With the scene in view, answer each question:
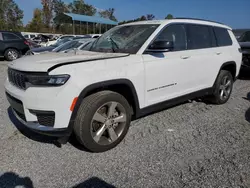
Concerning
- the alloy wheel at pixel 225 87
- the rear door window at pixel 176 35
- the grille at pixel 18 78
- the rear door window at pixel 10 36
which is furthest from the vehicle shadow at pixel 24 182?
the rear door window at pixel 10 36

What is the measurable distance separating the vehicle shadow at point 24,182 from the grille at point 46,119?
639 mm

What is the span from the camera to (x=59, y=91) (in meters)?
2.39

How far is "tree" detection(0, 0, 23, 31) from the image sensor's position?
154 ft

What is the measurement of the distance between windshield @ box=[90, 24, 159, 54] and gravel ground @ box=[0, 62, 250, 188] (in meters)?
1.37

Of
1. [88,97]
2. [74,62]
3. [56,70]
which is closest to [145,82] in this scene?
[88,97]

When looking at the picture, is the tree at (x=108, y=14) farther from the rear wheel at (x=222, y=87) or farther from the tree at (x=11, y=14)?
the rear wheel at (x=222, y=87)

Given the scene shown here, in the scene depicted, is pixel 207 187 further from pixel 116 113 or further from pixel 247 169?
pixel 116 113

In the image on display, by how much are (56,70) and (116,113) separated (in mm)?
1033

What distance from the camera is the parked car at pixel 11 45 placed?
1229 centimetres

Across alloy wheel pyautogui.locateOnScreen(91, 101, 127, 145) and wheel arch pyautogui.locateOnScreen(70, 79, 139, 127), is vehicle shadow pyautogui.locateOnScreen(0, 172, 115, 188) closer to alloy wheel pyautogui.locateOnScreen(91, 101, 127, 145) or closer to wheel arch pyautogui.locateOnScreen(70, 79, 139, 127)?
alloy wheel pyautogui.locateOnScreen(91, 101, 127, 145)

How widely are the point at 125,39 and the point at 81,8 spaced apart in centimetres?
6440

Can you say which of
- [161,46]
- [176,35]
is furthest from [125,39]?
[176,35]

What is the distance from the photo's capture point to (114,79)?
9.08 ft

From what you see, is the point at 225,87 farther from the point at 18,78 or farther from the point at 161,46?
the point at 18,78
